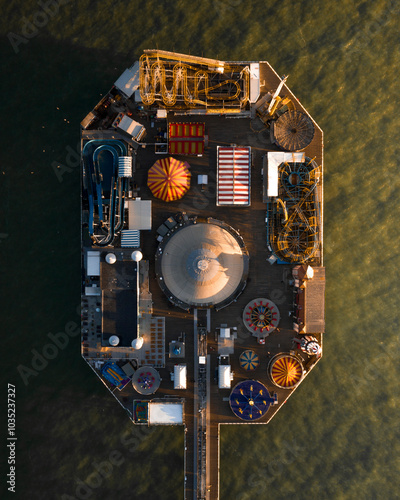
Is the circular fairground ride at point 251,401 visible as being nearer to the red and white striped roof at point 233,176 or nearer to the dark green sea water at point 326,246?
the dark green sea water at point 326,246

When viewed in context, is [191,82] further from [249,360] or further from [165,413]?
[165,413]

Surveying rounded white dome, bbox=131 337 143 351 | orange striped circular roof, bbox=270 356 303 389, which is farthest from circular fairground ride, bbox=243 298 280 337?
rounded white dome, bbox=131 337 143 351

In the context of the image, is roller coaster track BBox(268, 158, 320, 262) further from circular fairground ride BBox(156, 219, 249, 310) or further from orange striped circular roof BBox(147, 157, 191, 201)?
orange striped circular roof BBox(147, 157, 191, 201)

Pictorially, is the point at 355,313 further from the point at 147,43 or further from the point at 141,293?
the point at 147,43

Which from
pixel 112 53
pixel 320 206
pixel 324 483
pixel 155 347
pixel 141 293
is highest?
pixel 112 53

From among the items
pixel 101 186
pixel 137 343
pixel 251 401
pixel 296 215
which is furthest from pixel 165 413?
pixel 296 215

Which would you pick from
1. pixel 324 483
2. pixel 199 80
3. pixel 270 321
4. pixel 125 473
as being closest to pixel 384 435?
pixel 324 483
